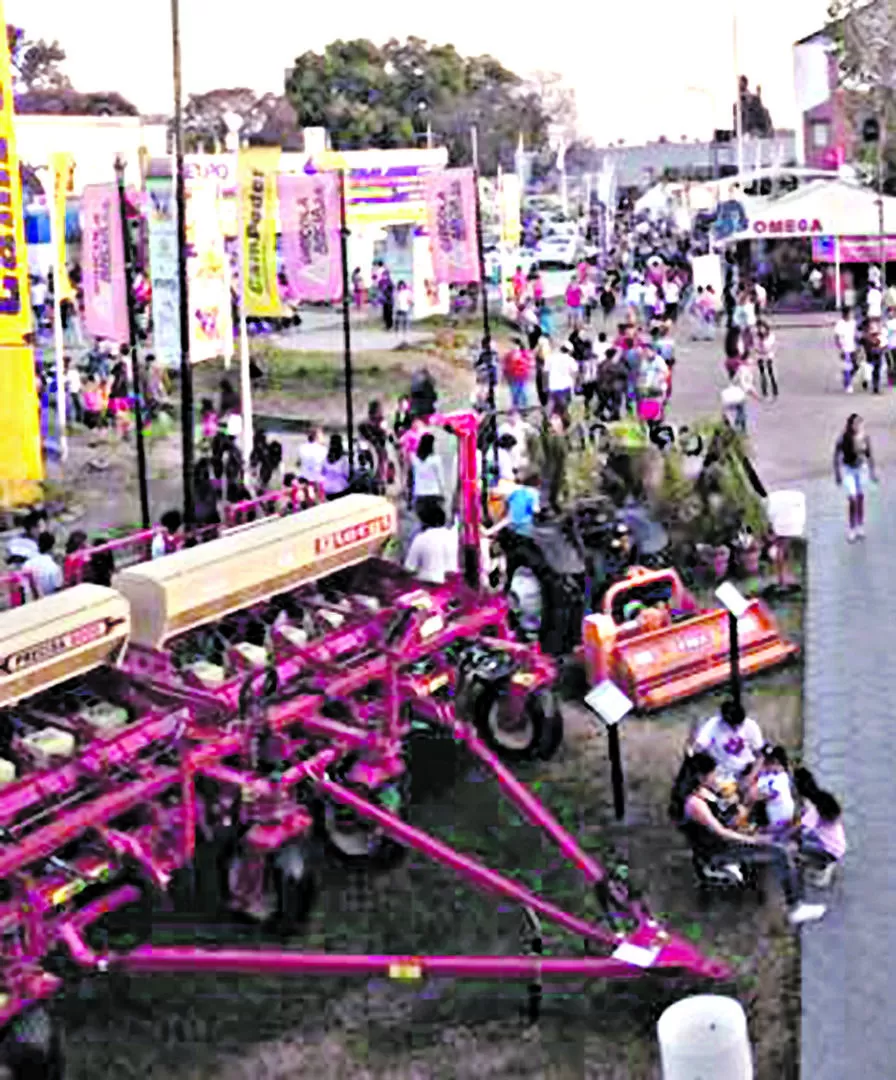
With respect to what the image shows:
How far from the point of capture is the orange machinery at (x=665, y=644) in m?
13.1

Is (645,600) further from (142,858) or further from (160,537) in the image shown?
(142,858)

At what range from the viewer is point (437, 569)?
13234 mm

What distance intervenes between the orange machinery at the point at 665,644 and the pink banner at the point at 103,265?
7256 millimetres

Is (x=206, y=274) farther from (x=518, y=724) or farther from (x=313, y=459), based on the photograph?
(x=518, y=724)

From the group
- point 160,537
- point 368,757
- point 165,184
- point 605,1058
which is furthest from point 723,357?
point 605,1058

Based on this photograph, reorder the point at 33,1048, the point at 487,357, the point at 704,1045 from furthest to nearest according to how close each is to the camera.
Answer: the point at 487,357
the point at 33,1048
the point at 704,1045

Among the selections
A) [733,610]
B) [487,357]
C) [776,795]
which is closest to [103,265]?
[487,357]

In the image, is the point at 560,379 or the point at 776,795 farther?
the point at 560,379

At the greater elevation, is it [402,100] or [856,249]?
[402,100]

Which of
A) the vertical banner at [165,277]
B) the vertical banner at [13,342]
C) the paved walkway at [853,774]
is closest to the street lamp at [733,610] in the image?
the paved walkway at [853,774]

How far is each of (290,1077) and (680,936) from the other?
2.41 metres

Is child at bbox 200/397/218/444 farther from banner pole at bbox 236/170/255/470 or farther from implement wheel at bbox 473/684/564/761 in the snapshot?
implement wheel at bbox 473/684/564/761

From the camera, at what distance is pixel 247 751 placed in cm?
989

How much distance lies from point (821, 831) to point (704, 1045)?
10.2 feet
